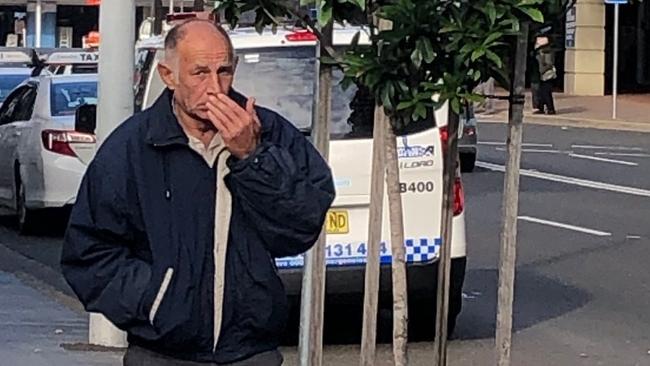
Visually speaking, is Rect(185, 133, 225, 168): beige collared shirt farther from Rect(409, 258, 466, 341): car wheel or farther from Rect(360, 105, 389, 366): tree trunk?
Rect(409, 258, 466, 341): car wheel

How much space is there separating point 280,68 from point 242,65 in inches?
9.4

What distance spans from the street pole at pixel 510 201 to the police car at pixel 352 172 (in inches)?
150

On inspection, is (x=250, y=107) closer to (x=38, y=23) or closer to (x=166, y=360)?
(x=166, y=360)

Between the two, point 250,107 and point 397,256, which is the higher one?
point 250,107

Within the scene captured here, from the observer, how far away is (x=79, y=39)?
5425cm

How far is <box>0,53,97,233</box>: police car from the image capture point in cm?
1528

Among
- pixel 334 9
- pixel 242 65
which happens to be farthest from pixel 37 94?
pixel 334 9

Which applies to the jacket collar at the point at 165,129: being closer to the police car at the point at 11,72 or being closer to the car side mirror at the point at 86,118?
the car side mirror at the point at 86,118

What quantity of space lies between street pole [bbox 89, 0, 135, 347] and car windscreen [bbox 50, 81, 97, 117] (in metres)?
6.19

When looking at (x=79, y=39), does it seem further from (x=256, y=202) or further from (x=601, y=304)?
(x=256, y=202)

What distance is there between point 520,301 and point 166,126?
7968 mm

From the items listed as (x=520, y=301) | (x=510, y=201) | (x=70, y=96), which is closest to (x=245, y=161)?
(x=510, y=201)

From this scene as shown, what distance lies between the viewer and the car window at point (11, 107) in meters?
16.8

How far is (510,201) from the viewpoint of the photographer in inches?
210
